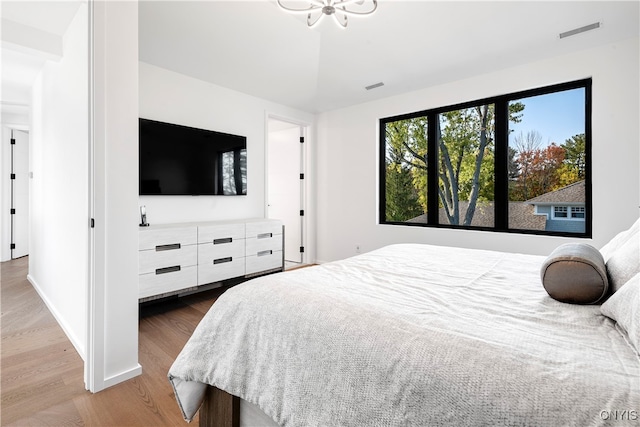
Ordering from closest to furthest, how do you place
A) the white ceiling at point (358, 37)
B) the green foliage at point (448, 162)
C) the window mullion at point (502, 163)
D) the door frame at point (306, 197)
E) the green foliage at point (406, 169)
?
the white ceiling at point (358, 37) < the window mullion at point (502, 163) < the green foliage at point (448, 162) < the green foliage at point (406, 169) < the door frame at point (306, 197)

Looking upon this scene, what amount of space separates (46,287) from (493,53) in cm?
486

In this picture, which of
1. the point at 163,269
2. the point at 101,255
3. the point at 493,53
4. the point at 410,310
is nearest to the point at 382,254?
the point at 410,310

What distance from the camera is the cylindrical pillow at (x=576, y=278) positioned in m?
1.09

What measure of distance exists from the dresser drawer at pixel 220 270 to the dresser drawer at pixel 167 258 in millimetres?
141

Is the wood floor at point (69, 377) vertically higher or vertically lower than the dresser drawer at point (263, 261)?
lower

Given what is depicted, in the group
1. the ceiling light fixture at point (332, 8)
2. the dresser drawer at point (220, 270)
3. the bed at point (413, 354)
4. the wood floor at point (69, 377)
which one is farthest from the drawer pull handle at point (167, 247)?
the ceiling light fixture at point (332, 8)

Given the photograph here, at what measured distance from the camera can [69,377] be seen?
6.04ft

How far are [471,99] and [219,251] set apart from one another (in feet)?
10.8

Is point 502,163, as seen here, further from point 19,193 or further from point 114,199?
point 19,193

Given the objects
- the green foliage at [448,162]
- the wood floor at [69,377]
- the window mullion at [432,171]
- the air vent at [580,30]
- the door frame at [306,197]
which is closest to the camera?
the wood floor at [69,377]

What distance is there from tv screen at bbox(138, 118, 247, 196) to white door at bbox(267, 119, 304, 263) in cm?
117

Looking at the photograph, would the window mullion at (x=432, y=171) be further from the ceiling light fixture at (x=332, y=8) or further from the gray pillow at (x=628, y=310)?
the gray pillow at (x=628, y=310)

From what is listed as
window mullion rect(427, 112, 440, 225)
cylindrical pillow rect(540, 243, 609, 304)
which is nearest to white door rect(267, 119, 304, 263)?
window mullion rect(427, 112, 440, 225)

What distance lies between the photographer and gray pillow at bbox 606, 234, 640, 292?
1.05 meters
